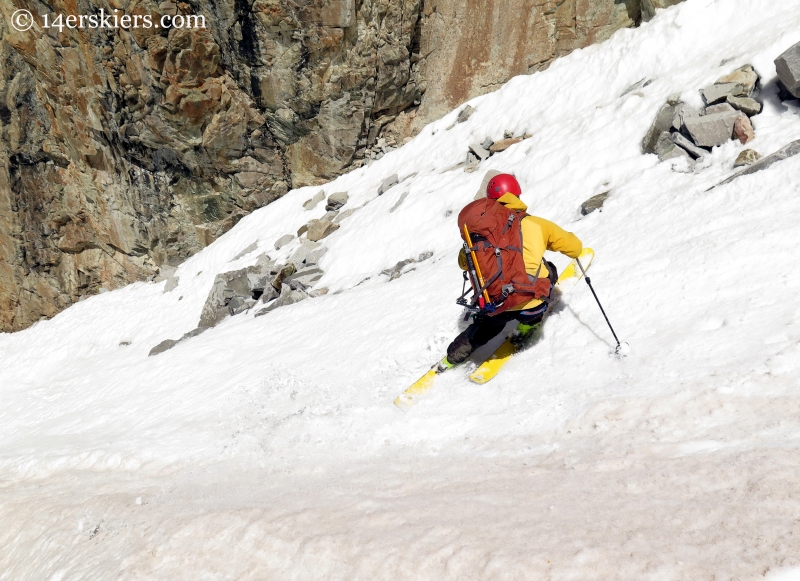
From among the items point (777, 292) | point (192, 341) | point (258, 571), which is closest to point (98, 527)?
point (258, 571)

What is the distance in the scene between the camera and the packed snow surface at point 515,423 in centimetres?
248

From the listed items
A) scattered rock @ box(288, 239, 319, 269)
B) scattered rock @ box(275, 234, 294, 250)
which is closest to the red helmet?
scattered rock @ box(288, 239, 319, 269)

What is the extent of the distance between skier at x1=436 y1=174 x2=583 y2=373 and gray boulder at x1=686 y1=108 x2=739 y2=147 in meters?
4.10

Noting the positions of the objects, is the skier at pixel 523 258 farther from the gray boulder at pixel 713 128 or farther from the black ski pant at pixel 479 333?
the gray boulder at pixel 713 128

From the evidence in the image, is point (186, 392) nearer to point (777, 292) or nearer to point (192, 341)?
point (192, 341)

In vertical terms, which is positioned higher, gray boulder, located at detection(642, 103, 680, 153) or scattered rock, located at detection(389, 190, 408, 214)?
gray boulder, located at detection(642, 103, 680, 153)

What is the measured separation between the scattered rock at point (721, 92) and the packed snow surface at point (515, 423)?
35cm

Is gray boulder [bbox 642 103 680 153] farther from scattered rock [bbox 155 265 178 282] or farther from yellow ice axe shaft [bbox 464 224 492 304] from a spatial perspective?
scattered rock [bbox 155 265 178 282]

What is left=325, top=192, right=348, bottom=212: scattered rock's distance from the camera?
17453 mm

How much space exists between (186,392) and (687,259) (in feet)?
24.8

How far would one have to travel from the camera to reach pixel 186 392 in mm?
8203

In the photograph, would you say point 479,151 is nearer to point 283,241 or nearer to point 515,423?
point 283,241

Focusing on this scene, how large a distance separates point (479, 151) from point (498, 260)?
9852 mm

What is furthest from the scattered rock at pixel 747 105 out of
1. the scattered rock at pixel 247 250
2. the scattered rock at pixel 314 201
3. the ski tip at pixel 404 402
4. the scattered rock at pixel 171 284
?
the scattered rock at pixel 171 284
